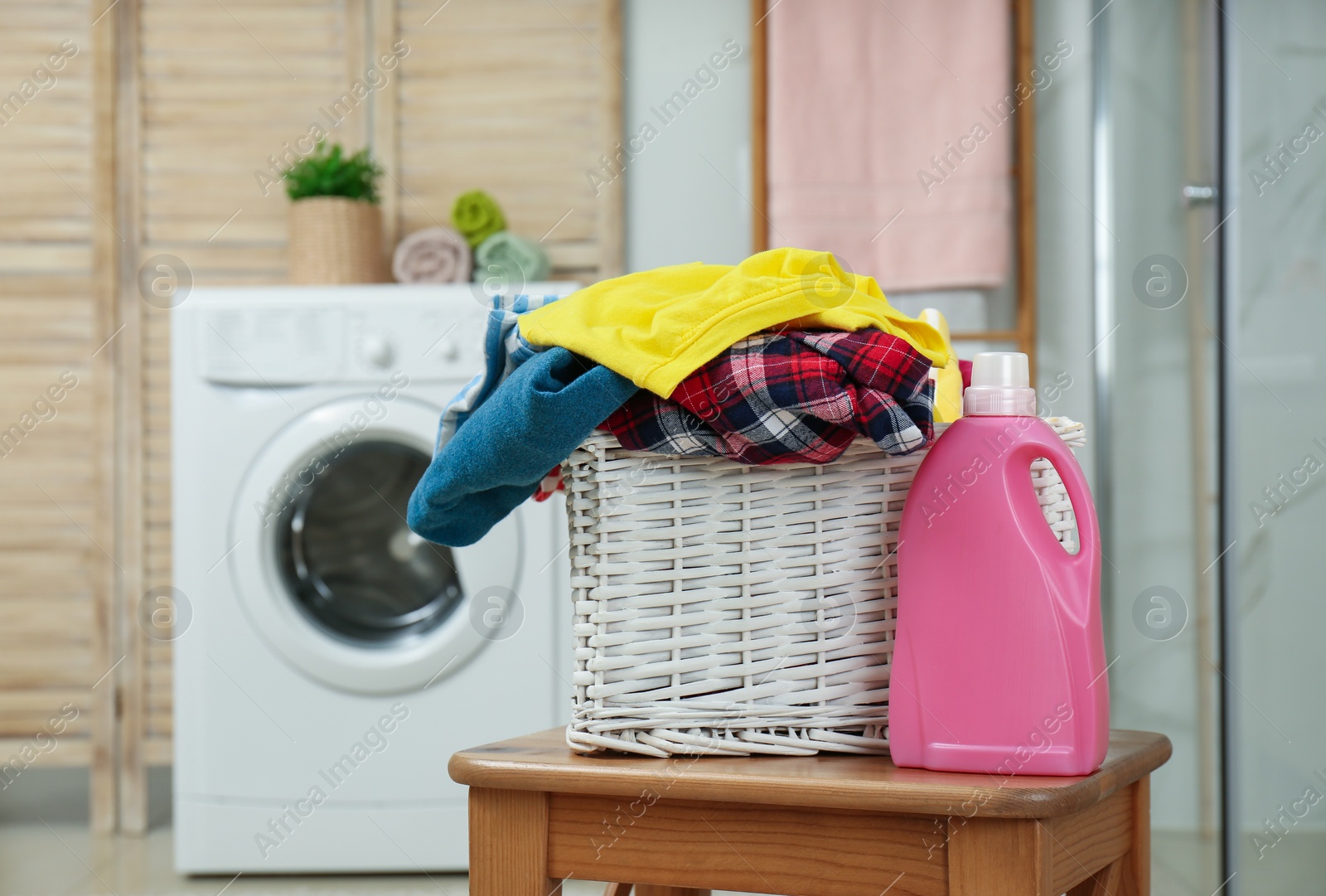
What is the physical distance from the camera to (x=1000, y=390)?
0.58 m

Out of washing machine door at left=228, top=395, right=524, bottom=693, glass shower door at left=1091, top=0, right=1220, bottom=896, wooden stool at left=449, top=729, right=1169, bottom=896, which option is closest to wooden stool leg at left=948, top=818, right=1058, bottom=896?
wooden stool at left=449, top=729, right=1169, bottom=896

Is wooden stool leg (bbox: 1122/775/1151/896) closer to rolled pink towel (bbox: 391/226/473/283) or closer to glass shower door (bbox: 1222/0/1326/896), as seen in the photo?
glass shower door (bbox: 1222/0/1326/896)

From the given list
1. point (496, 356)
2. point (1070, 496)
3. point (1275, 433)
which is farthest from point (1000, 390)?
point (1275, 433)

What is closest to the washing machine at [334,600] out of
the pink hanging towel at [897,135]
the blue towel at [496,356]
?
the pink hanging towel at [897,135]

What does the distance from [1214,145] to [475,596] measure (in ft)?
3.64

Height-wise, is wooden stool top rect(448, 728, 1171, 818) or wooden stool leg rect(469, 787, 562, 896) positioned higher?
wooden stool top rect(448, 728, 1171, 818)

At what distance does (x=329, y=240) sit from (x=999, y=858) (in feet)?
5.52

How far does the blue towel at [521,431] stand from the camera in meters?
0.56

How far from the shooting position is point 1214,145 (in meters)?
1.23

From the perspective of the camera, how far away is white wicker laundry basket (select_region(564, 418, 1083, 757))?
588 millimetres

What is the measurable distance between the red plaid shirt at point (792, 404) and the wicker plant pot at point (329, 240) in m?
1.47

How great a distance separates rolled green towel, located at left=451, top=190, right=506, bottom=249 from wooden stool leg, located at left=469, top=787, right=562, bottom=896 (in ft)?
4.95

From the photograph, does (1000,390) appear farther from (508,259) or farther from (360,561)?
(508,259)

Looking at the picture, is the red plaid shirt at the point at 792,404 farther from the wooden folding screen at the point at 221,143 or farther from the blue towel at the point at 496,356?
the wooden folding screen at the point at 221,143
